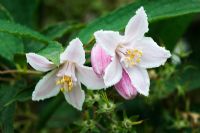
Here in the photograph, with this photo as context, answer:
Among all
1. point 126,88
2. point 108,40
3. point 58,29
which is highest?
point 58,29

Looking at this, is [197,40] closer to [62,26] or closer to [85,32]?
[62,26]

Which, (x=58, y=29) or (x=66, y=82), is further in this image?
(x=58, y=29)

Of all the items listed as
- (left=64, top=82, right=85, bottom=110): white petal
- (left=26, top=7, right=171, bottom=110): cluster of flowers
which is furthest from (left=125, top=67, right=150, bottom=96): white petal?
(left=64, top=82, right=85, bottom=110): white petal

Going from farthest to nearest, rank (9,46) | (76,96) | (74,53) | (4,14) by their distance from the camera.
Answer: (4,14)
(9,46)
(76,96)
(74,53)

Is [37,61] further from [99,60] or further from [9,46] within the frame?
[9,46]

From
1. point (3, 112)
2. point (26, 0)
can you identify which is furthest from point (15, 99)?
point (26, 0)

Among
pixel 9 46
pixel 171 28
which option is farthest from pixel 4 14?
pixel 171 28

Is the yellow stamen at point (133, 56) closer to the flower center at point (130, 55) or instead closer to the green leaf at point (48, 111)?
the flower center at point (130, 55)
